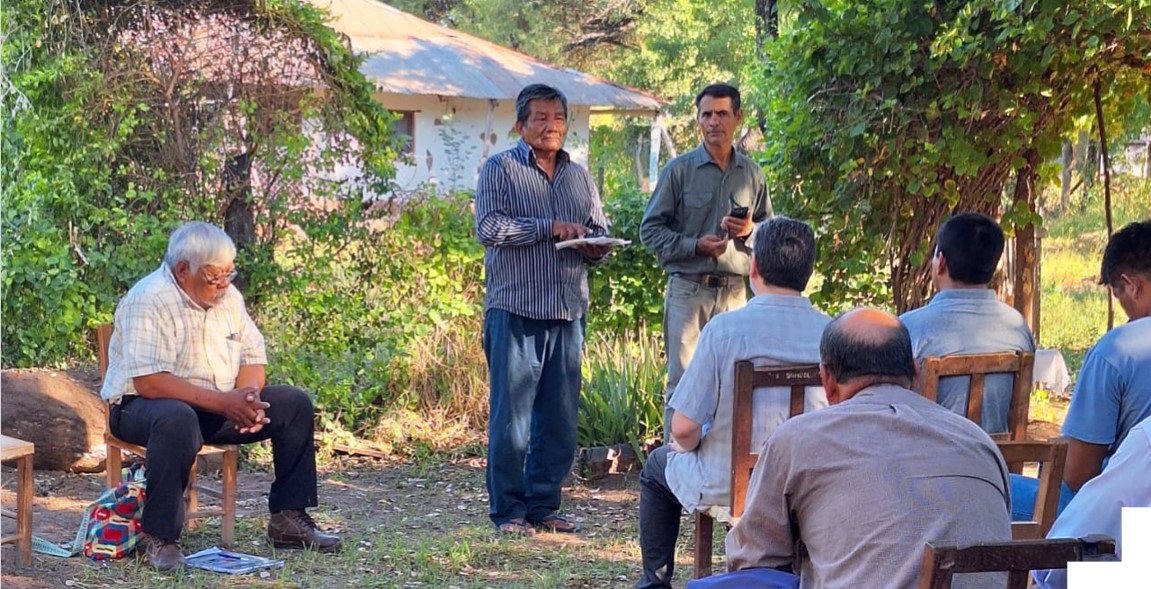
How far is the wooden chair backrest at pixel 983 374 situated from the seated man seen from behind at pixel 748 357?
43 centimetres

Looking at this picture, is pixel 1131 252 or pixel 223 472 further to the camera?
pixel 223 472

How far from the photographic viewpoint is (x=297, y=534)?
5594 millimetres

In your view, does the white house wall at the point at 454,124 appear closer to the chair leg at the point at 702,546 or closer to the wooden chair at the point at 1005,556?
the chair leg at the point at 702,546

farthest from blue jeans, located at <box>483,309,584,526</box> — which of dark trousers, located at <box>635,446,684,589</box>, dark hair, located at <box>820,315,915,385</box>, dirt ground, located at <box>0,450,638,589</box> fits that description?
dark hair, located at <box>820,315,915,385</box>

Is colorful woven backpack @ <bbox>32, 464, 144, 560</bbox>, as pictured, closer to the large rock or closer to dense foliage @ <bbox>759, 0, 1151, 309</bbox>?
the large rock

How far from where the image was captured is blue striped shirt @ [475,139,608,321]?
579 centimetres

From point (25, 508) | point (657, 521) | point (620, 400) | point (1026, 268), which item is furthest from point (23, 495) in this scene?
point (1026, 268)

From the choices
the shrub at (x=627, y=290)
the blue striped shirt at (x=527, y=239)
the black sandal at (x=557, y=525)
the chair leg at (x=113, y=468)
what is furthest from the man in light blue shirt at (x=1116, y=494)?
the shrub at (x=627, y=290)

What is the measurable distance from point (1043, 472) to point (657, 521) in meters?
1.48

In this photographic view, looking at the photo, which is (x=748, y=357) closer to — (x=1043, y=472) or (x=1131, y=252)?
(x=1043, y=472)

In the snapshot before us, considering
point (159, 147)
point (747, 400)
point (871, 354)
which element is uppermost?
point (159, 147)

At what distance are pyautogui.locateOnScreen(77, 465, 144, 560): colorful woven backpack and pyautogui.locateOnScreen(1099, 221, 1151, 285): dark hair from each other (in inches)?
145

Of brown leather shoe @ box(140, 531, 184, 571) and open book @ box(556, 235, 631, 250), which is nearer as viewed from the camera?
brown leather shoe @ box(140, 531, 184, 571)

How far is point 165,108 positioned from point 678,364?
346 cm
